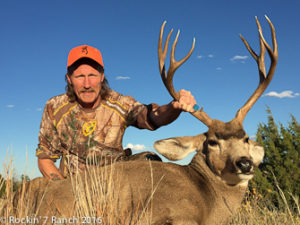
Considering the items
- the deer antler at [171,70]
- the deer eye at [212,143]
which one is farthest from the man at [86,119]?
the deer eye at [212,143]

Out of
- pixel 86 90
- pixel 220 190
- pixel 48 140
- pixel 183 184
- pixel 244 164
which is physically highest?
pixel 86 90

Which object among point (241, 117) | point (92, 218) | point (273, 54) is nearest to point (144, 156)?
point (241, 117)

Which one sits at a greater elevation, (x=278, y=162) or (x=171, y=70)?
(x=171, y=70)

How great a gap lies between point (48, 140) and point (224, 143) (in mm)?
3145

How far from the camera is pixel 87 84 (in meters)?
6.03

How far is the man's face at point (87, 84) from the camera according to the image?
5992 millimetres

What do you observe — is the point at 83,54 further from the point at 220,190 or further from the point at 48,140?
the point at 220,190

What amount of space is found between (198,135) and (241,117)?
708 millimetres

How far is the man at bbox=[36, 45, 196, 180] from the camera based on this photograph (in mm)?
5805

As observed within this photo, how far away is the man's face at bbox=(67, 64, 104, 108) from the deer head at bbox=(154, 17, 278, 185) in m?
1.45

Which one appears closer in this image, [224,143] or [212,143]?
[224,143]

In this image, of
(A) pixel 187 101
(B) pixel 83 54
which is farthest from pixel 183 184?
(B) pixel 83 54

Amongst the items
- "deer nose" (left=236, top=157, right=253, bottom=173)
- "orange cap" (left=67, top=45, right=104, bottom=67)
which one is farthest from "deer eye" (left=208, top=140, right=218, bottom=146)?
"orange cap" (left=67, top=45, right=104, bottom=67)

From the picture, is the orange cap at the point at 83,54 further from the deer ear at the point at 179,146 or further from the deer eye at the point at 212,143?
the deer eye at the point at 212,143
